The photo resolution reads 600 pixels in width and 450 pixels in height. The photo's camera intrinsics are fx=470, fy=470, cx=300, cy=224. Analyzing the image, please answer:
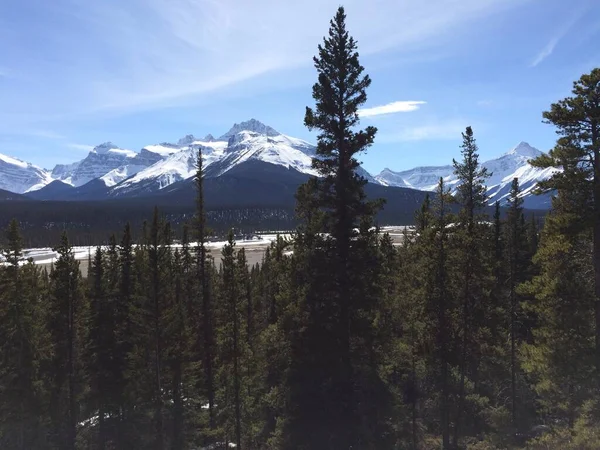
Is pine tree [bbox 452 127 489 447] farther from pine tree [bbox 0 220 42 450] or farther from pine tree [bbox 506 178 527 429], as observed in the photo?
pine tree [bbox 0 220 42 450]

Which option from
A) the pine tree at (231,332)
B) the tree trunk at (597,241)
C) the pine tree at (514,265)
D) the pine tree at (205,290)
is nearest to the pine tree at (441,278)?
the tree trunk at (597,241)

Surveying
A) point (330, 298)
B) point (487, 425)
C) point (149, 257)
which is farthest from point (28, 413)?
point (487, 425)

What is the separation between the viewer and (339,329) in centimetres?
1833

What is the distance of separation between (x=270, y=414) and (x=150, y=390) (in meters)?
9.10

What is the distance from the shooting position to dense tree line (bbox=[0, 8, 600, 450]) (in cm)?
1839

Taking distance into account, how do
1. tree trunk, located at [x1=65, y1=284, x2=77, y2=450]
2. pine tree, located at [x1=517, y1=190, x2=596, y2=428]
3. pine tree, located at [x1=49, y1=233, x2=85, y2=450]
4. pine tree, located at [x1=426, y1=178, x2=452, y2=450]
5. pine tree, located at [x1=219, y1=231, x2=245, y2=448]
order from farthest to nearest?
tree trunk, located at [x1=65, y1=284, x2=77, y2=450], pine tree, located at [x1=49, y1=233, x2=85, y2=450], pine tree, located at [x1=219, y1=231, x2=245, y2=448], pine tree, located at [x1=426, y1=178, x2=452, y2=450], pine tree, located at [x1=517, y1=190, x2=596, y2=428]

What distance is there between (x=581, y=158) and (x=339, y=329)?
37.2 ft

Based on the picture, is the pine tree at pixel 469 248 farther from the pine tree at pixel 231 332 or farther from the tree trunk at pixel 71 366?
the tree trunk at pixel 71 366

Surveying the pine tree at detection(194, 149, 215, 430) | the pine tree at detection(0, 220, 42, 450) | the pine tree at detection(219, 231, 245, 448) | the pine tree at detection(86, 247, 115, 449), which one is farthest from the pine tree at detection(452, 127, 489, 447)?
the pine tree at detection(0, 220, 42, 450)

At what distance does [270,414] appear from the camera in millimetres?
33750

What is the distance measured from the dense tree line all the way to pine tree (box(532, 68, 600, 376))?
2.9 inches

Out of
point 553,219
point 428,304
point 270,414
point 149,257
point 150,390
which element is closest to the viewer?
point 553,219

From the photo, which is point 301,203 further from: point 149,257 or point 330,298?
point 149,257

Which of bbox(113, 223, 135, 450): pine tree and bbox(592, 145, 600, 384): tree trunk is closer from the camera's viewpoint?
bbox(592, 145, 600, 384): tree trunk
